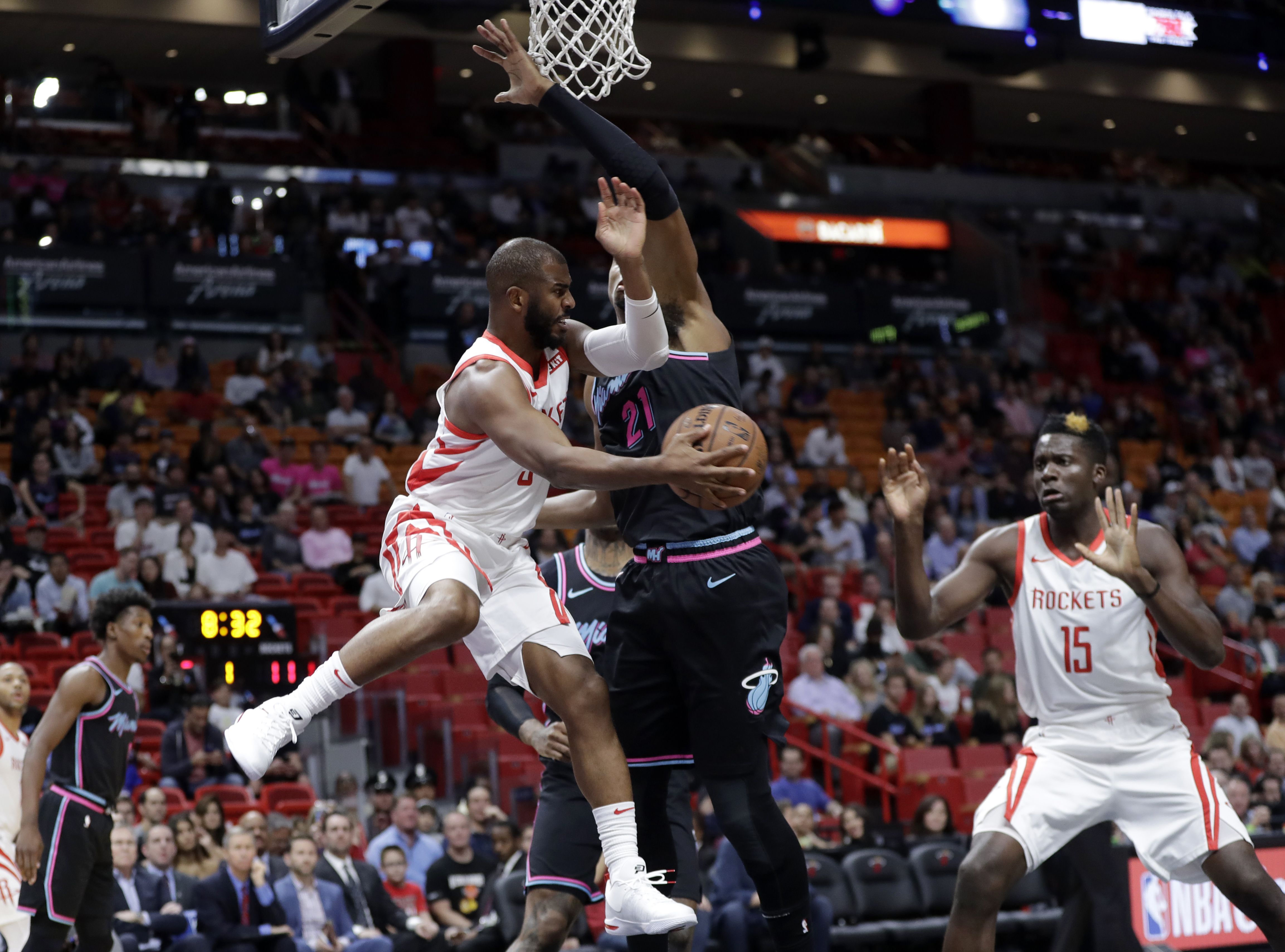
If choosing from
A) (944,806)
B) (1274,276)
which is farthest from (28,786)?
(1274,276)

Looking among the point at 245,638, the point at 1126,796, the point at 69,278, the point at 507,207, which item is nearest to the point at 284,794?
the point at 245,638

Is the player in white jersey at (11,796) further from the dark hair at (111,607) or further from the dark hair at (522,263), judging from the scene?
the dark hair at (522,263)

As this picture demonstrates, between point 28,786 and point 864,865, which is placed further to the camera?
point 864,865

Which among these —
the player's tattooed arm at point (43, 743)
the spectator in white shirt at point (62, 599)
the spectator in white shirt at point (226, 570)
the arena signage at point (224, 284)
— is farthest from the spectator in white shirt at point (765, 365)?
the player's tattooed arm at point (43, 743)

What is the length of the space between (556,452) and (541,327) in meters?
0.62

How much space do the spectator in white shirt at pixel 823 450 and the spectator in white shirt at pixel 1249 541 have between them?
16.8 ft

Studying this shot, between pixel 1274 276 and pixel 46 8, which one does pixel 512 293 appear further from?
pixel 1274 276

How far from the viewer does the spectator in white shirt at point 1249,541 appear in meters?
19.8

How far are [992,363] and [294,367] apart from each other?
36.1ft

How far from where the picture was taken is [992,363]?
23875 mm

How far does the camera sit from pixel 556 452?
16.1ft

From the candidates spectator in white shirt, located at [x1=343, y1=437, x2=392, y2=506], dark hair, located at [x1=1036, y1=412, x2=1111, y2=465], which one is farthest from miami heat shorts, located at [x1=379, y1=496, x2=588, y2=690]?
spectator in white shirt, located at [x1=343, y1=437, x2=392, y2=506]

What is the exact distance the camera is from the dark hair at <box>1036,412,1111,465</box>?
20.4 ft

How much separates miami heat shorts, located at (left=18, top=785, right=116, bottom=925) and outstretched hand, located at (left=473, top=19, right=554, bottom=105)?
454 cm
